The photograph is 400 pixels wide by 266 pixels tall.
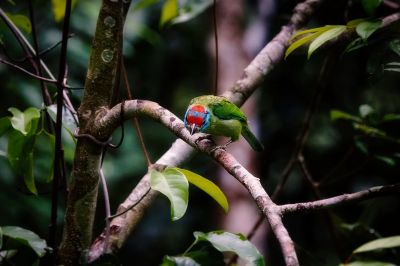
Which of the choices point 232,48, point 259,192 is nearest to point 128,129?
point 232,48

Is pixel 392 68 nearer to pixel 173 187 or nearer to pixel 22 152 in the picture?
pixel 173 187

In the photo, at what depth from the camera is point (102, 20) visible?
1727mm

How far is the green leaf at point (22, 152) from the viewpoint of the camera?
1.88 metres

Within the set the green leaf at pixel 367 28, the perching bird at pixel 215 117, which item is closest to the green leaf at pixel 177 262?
the perching bird at pixel 215 117

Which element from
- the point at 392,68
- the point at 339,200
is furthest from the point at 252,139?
the point at 339,200

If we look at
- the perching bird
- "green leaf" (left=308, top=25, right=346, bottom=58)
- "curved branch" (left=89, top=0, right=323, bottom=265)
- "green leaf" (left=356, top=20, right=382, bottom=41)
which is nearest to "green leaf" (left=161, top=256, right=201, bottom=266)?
"curved branch" (left=89, top=0, right=323, bottom=265)

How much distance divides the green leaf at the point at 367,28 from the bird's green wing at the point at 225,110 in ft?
2.24

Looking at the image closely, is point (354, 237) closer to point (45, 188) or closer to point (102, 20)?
point (102, 20)

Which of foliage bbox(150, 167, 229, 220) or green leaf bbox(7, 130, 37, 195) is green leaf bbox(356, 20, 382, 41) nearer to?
foliage bbox(150, 167, 229, 220)

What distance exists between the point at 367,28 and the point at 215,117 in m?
0.85

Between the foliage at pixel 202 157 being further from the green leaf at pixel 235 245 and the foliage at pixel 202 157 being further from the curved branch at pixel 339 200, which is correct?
the curved branch at pixel 339 200

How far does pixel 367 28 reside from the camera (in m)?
1.66

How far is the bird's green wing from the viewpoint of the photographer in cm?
219

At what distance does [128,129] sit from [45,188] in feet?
4.17
